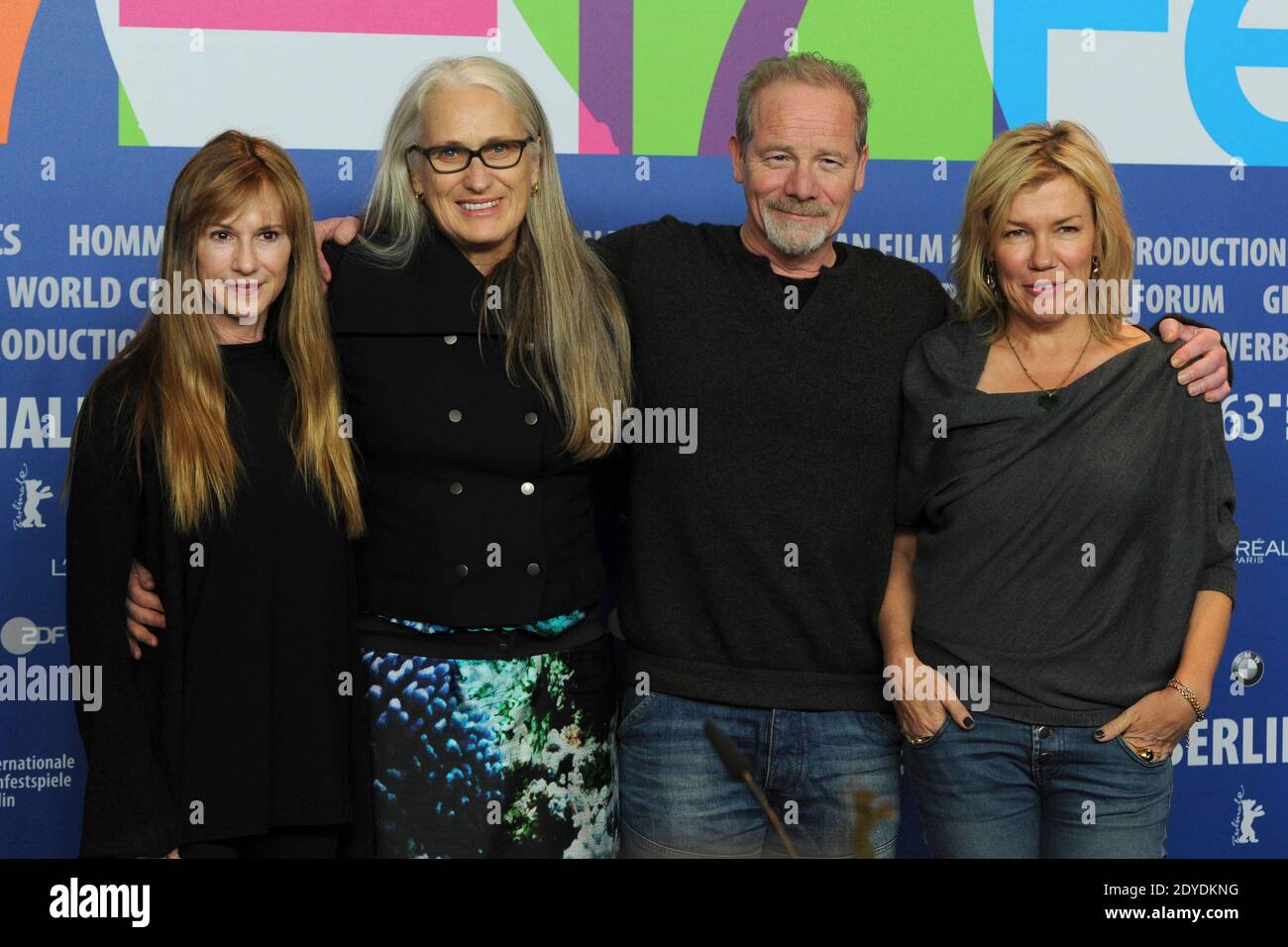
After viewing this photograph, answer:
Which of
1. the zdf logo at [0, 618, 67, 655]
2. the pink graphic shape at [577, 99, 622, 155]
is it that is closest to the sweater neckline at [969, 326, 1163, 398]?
the pink graphic shape at [577, 99, 622, 155]

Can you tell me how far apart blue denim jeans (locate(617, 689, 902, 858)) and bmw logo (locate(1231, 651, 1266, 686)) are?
1.31 m

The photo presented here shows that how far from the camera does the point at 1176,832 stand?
3.22 metres

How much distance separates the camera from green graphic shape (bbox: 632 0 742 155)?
297 cm

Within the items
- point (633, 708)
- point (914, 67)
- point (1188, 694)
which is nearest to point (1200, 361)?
point (1188, 694)

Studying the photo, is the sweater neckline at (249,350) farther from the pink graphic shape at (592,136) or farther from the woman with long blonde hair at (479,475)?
the pink graphic shape at (592,136)

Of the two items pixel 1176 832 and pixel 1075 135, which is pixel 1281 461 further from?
pixel 1075 135

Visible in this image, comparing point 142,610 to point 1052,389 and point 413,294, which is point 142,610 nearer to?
point 413,294

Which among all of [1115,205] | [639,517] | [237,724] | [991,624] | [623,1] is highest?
[623,1]

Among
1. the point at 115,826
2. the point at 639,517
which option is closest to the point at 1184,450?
the point at 639,517

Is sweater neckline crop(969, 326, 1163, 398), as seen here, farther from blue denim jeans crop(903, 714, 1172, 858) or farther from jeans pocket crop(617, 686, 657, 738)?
jeans pocket crop(617, 686, 657, 738)

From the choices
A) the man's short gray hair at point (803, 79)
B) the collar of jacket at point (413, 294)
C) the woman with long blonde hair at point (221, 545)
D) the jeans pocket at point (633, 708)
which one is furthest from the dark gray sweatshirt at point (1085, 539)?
the woman with long blonde hair at point (221, 545)

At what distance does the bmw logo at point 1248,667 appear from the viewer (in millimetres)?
3213

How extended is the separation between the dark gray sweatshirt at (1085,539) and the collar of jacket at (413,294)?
2.75ft
